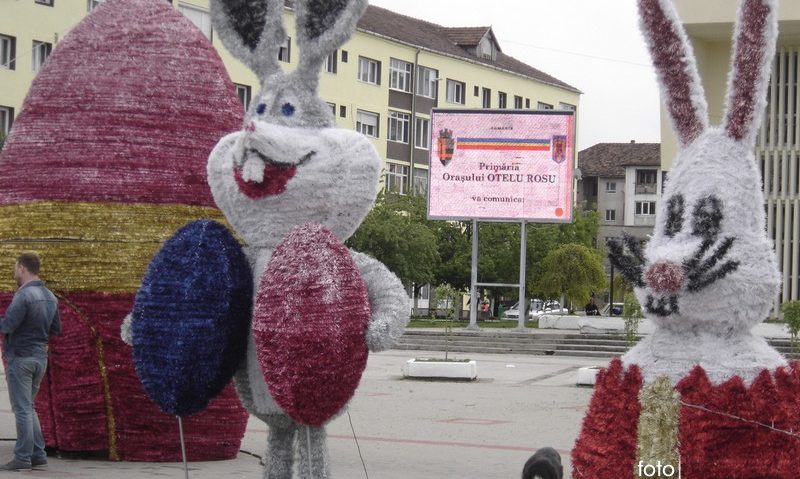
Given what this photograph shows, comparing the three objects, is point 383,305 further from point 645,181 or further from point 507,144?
point 645,181

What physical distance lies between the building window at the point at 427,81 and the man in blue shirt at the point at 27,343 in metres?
45.0

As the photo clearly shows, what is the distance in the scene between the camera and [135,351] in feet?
22.7

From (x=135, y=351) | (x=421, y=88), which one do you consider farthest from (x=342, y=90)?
(x=135, y=351)

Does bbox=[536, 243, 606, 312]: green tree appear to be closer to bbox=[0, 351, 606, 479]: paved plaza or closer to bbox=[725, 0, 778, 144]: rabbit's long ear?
bbox=[0, 351, 606, 479]: paved plaza

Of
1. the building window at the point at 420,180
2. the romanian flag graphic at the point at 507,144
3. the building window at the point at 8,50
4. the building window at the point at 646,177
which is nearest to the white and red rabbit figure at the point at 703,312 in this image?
the romanian flag graphic at the point at 507,144

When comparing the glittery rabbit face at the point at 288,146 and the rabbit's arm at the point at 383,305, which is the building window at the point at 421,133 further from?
the rabbit's arm at the point at 383,305

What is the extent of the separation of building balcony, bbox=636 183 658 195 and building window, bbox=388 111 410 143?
A: 89.5ft

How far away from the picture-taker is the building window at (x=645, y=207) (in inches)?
3043

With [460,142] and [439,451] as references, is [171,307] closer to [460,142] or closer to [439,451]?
[439,451]

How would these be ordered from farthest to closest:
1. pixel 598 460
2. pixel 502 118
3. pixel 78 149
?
pixel 502 118 < pixel 78 149 < pixel 598 460

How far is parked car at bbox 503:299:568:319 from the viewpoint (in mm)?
54625

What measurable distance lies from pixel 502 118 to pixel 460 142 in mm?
1115

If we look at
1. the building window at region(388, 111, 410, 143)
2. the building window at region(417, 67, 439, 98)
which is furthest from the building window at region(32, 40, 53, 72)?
the building window at region(417, 67, 439, 98)

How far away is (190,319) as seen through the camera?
22.4ft
